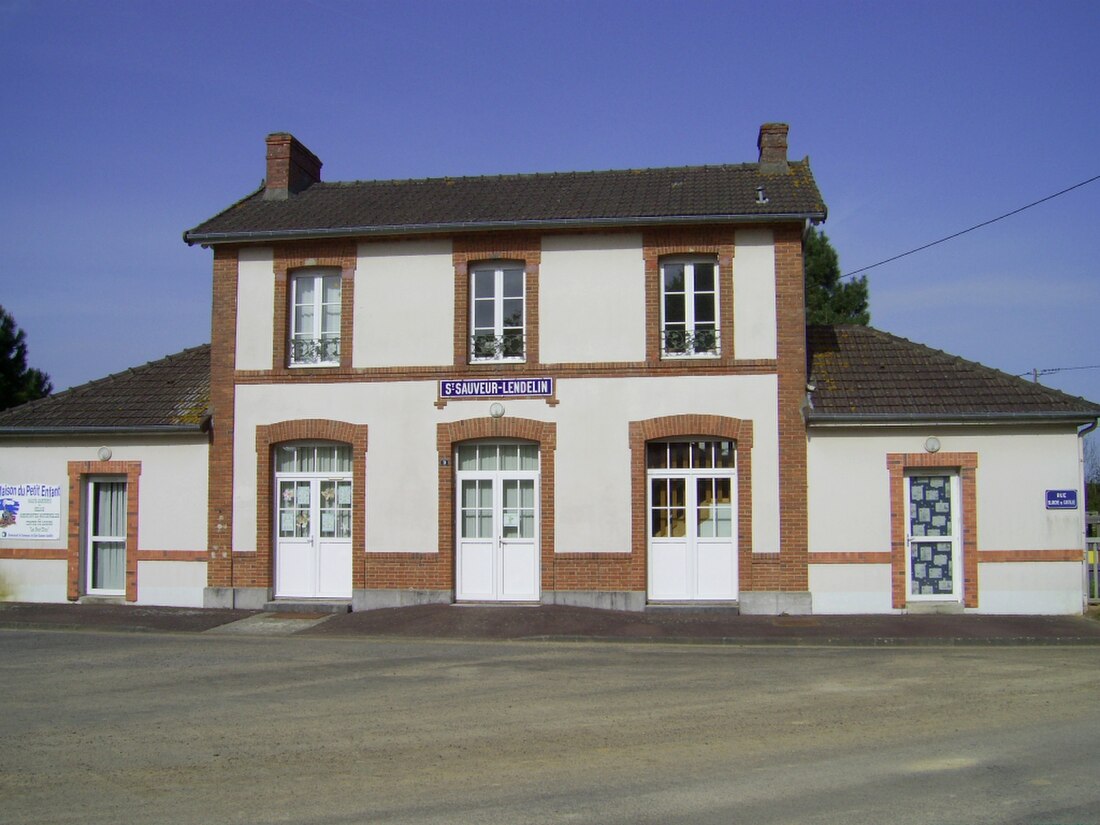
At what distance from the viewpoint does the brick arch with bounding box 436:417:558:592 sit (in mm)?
16500

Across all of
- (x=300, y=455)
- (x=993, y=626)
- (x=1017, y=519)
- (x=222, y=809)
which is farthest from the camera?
(x=300, y=455)

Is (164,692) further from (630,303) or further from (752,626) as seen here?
(630,303)

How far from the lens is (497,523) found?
16.9 meters

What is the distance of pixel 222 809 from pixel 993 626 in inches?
451

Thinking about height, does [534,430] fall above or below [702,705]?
above

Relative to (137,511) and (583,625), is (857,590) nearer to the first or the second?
(583,625)

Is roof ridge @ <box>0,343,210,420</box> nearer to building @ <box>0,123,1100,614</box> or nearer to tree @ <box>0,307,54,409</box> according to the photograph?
building @ <box>0,123,1100,614</box>

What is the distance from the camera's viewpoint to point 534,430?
1662 centimetres

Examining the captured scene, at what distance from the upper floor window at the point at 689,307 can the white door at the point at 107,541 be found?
949 cm

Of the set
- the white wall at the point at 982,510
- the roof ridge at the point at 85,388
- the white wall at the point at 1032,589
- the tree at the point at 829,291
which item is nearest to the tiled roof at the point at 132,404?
the roof ridge at the point at 85,388

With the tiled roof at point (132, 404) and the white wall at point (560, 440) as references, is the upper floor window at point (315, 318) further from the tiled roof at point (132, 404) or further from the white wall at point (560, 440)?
the tiled roof at point (132, 404)

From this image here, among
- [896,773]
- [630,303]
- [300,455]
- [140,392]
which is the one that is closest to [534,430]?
[630,303]

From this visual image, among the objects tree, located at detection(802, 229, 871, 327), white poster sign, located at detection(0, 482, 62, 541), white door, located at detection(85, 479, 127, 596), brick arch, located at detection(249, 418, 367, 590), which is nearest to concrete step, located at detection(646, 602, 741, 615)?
brick arch, located at detection(249, 418, 367, 590)

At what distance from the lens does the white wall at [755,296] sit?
16.3m
